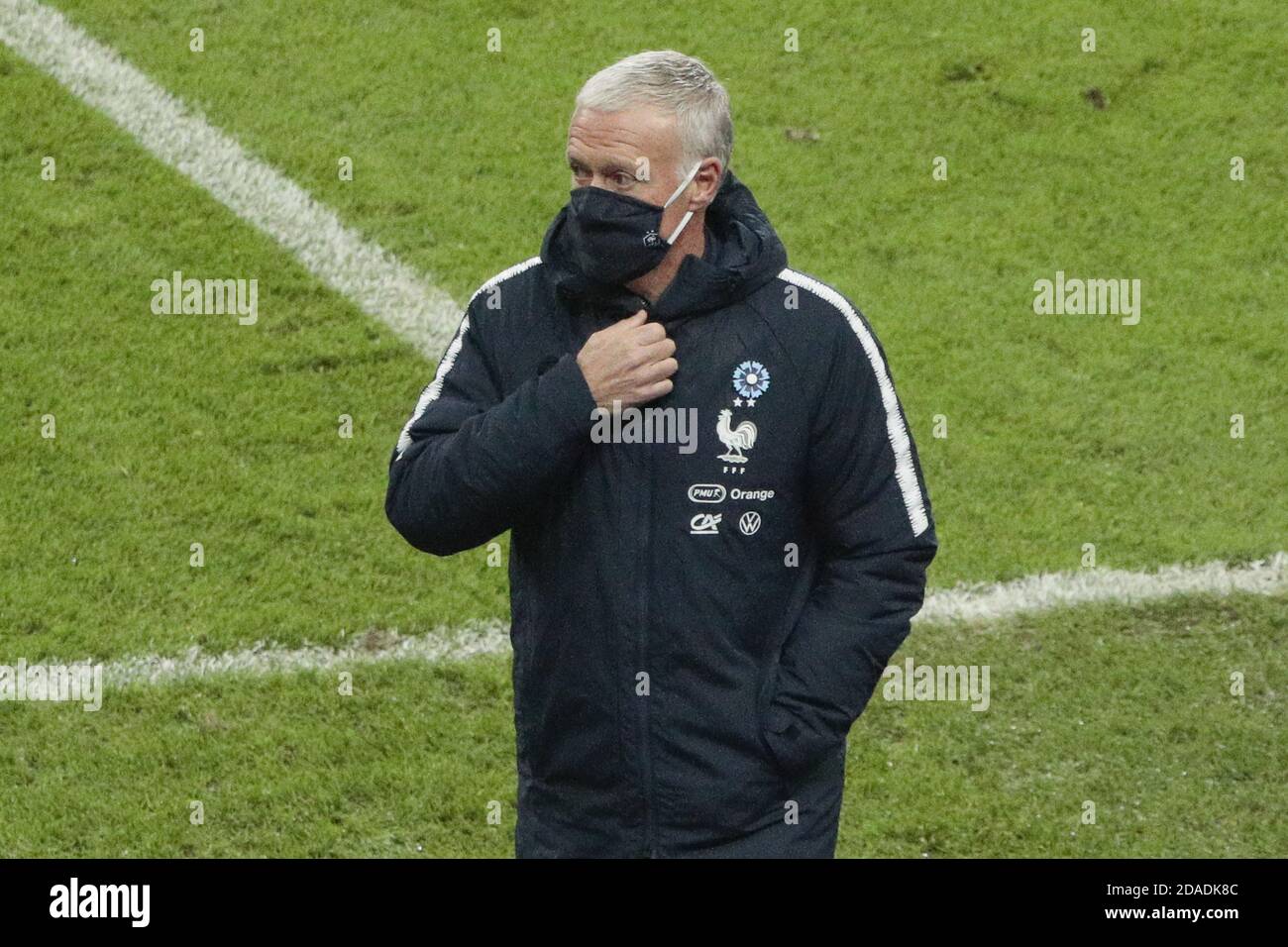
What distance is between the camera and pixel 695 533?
3441 mm

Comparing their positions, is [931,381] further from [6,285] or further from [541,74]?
[6,285]

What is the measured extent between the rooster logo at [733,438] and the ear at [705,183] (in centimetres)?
39

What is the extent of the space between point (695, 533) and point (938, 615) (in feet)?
10.2

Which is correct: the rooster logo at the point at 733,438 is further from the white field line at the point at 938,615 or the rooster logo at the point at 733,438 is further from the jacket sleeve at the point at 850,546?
the white field line at the point at 938,615

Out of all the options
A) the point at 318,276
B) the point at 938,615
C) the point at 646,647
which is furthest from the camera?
the point at 318,276

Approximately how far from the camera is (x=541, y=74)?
9.07 m

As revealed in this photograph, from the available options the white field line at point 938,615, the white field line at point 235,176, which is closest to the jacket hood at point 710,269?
the white field line at point 938,615

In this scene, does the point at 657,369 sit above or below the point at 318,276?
below

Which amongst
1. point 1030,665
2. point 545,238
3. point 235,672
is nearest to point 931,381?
point 1030,665

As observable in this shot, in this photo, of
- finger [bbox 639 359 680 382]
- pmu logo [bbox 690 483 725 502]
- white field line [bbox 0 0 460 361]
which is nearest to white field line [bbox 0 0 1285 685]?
white field line [bbox 0 0 460 361]

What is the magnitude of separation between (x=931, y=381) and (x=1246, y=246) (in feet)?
6.16

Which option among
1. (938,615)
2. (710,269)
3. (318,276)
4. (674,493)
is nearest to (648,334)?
(710,269)

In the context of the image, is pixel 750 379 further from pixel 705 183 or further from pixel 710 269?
pixel 705 183

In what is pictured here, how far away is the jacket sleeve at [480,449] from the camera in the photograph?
3330 millimetres
